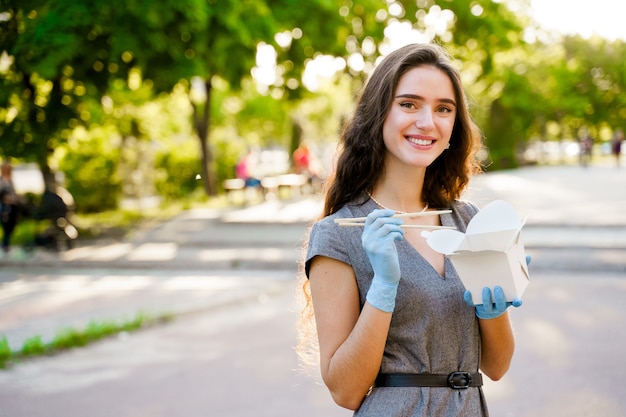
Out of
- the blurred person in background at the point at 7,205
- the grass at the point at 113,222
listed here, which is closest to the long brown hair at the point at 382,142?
the grass at the point at 113,222

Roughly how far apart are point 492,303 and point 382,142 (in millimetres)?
544

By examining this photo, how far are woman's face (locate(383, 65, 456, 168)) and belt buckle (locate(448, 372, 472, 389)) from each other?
22.7 inches

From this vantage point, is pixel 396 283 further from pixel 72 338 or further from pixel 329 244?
pixel 72 338

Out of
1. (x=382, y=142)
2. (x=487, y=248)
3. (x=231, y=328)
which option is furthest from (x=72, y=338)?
(x=487, y=248)

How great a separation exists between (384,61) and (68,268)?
33.7ft

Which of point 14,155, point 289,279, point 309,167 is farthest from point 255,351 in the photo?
point 309,167

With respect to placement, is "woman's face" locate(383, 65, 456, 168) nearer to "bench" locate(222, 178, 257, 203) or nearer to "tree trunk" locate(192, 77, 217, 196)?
"tree trunk" locate(192, 77, 217, 196)

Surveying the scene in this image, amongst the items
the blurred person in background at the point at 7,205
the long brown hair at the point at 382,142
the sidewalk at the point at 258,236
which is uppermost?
the long brown hair at the point at 382,142

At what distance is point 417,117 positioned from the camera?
1.91 metres

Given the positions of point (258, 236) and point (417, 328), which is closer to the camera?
point (417, 328)

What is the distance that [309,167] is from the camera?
2241 cm

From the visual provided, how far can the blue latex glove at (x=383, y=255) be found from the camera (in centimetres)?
166

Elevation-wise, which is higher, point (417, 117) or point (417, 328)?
point (417, 117)

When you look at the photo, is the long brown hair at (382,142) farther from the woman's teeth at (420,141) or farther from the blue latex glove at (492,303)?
the blue latex glove at (492,303)
